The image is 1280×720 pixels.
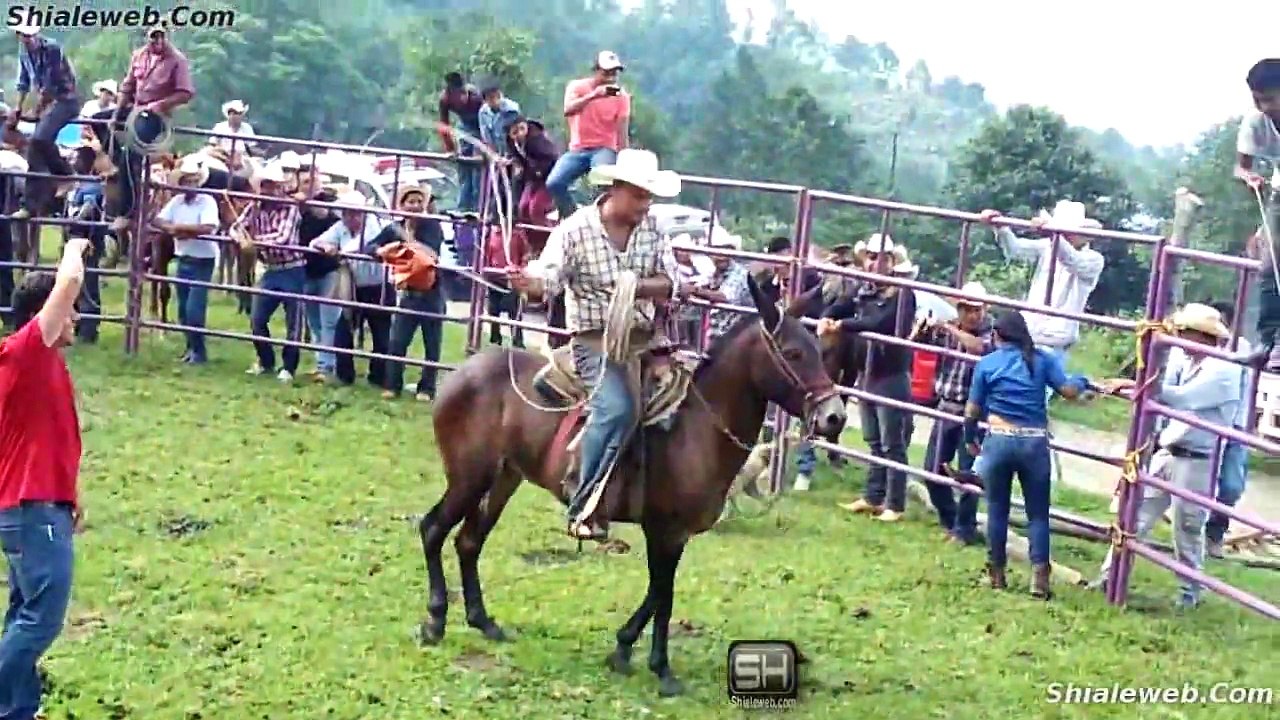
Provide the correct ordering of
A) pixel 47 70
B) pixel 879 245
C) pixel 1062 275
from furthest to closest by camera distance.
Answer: pixel 47 70, pixel 879 245, pixel 1062 275

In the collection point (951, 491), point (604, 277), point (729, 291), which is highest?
point (604, 277)

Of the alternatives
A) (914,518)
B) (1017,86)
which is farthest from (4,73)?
(1017,86)

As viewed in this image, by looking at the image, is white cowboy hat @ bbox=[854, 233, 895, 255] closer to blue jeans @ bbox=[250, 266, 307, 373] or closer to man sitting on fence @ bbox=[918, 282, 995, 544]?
man sitting on fence @ bbox=[918, 282, 995, 544]

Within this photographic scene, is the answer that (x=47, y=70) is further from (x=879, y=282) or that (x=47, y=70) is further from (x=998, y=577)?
(x=998, y=577)

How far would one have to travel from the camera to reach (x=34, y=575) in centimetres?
582

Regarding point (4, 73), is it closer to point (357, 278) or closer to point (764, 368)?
point (357, 278)

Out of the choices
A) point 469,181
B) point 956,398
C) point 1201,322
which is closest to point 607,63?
point 469,181

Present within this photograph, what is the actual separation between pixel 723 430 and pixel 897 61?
Result: 10561 cm

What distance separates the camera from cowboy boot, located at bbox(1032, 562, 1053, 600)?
8.97m

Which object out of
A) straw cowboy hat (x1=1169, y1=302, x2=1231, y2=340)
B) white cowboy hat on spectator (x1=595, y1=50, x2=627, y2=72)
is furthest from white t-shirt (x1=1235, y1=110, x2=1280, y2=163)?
white cowboy hat on spectator (x1=595, y1=50, x2=627, y2=72)

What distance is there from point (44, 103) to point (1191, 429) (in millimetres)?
9797

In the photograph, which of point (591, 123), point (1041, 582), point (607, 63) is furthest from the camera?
point (607, 63)

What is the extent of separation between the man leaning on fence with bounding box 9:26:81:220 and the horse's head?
339 inches

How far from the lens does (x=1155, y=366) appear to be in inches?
346
